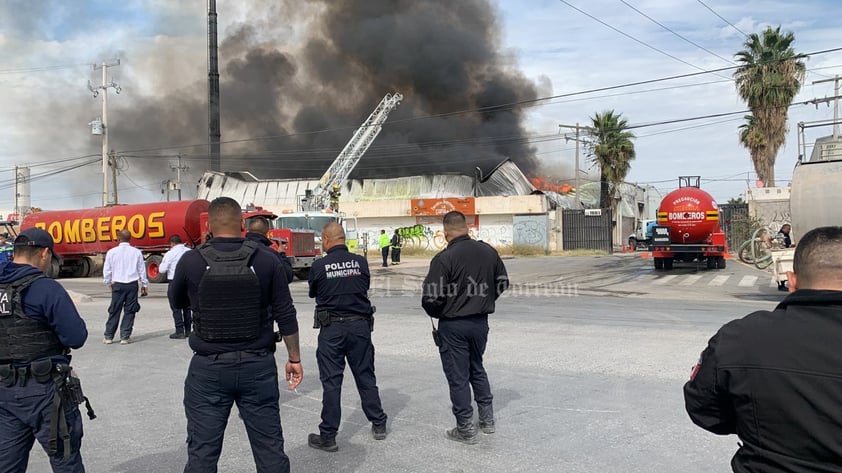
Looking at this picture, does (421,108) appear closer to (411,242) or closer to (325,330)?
(411,242)

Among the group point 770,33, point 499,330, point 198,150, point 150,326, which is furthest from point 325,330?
point 198,150

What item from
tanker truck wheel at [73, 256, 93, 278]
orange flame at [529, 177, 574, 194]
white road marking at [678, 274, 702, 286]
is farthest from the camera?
orange flame at [529, 177, 574, 194]

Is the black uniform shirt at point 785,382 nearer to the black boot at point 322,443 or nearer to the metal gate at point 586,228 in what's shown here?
the black boot at point 322,443

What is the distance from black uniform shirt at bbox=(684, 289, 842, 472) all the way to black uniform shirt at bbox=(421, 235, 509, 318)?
2.84m

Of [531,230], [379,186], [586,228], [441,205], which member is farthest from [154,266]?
[586,228]

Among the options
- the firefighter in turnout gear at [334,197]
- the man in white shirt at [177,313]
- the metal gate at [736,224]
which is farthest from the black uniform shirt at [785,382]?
the firefighter in turnout gear at [334,197]

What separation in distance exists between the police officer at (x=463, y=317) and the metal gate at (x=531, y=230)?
33381mm

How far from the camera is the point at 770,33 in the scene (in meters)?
29.1

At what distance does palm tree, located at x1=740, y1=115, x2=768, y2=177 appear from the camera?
30.1 meters

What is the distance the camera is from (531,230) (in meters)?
38.3

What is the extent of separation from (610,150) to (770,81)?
13.2 metres

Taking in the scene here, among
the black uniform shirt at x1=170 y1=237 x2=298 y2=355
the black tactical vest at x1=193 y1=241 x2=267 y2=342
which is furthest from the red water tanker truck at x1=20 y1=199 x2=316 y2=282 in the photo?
the black tactical vest at x1=193 y1=241 x2=267 y2=342

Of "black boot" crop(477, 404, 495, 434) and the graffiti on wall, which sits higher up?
the graffiti on wall

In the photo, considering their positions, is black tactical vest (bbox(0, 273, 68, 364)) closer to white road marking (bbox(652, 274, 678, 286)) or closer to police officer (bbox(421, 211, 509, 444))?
police officer (bbox(421, 211, 509, 444))
